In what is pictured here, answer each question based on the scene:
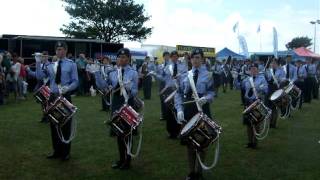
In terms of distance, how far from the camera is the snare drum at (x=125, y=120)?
7.98 metres

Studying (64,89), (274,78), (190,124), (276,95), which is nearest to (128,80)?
(64,89)

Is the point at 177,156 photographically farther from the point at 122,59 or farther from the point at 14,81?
the point at 14,81

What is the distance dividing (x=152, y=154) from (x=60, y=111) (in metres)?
2.33

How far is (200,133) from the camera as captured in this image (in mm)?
7188

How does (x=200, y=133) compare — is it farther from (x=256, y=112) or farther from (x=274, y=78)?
(x=274, y=78)

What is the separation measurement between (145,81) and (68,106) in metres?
14.8

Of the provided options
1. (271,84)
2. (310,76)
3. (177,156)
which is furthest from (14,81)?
(310,76)

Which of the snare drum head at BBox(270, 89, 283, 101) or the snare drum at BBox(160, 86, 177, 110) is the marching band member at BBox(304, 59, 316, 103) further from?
the snare drum at BBox(160, 86, 177, 110)

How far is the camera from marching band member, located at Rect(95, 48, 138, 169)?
27.8 feet

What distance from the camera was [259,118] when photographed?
10367mm

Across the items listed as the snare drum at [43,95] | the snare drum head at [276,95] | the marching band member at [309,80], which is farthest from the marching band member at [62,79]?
the marching band member at [309,80]

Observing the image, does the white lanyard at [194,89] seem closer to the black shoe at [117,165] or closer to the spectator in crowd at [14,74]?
the black shoe at [117,165]

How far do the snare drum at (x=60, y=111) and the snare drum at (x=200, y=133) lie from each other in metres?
2.21

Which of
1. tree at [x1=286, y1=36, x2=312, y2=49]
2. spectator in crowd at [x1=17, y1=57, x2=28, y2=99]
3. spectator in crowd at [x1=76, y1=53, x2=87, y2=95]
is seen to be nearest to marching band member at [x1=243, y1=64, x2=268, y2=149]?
spectator in crowd at [x1=17, y1=57, x2=28, y2=99]
